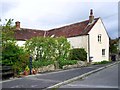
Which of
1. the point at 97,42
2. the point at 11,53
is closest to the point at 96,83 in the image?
the point at 11,53

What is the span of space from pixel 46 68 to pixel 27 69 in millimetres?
3712

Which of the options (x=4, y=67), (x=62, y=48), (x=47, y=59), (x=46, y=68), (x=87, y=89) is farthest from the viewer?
(x=62, y=48)

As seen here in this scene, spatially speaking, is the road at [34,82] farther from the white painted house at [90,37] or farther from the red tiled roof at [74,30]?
the red tiled roof at [74,30]

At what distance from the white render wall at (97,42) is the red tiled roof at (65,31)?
2.80 ft

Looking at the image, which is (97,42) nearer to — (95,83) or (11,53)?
(11,53)

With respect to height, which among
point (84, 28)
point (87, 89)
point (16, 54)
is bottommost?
point (87, 89)

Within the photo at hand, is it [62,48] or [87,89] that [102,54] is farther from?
[87,89]

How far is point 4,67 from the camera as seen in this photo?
1759 centimetres

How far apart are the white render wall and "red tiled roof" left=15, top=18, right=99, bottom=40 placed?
2.80 ft

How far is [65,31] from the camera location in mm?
43188

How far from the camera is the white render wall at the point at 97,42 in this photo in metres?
38.2

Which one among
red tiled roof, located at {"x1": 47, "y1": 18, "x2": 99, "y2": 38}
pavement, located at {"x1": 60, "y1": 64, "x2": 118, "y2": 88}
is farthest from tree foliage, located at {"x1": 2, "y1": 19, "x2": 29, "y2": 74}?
red tiled roof, located at {"x1": 47, "y1": 18, "x2": 99, "y2": 38}

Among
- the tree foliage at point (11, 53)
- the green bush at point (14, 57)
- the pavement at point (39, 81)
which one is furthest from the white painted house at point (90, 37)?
the pavement at point (39, 81)

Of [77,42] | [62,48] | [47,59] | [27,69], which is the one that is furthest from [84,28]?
[27,69]
